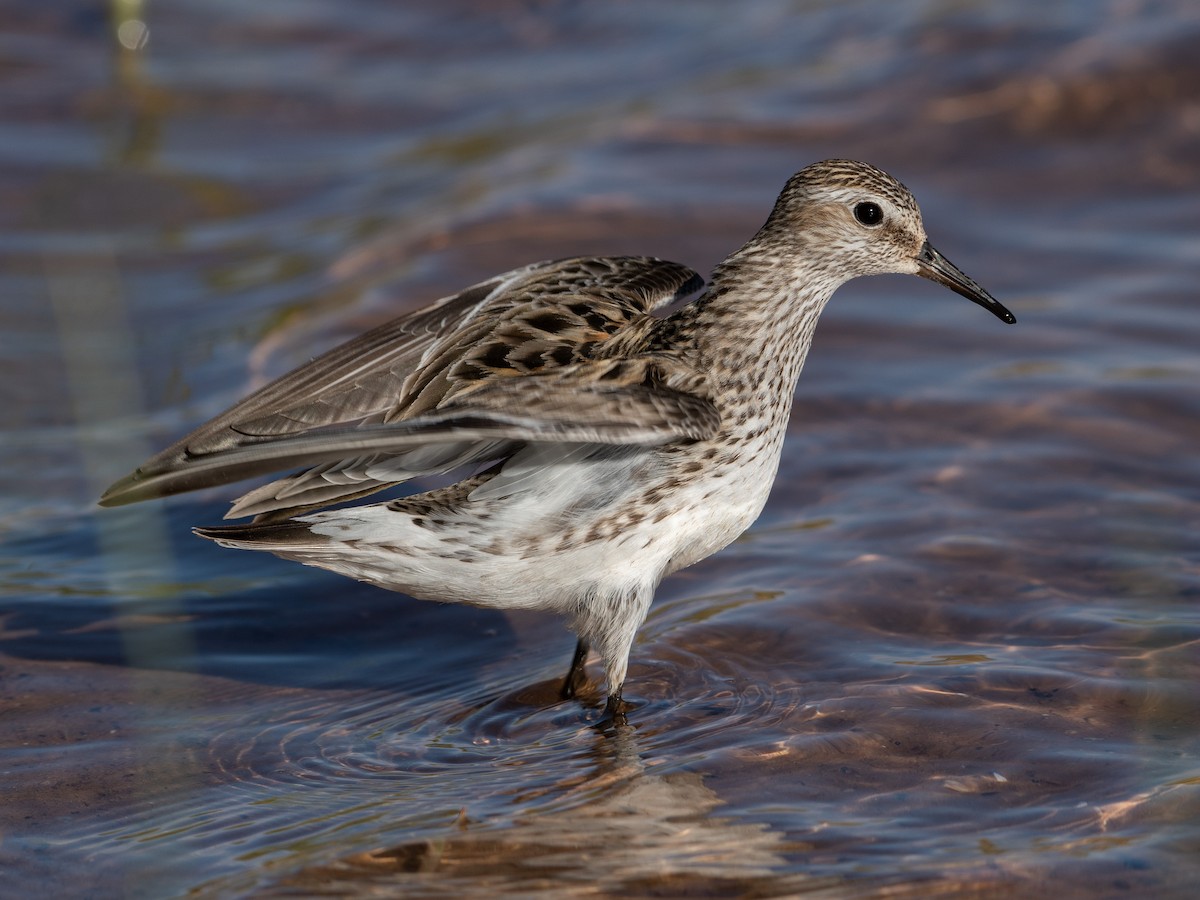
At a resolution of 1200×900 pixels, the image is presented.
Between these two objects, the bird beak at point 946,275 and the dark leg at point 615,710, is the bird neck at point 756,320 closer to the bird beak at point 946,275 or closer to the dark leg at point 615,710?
the bird beak at point 946,275

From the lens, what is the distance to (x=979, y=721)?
20.9 ft

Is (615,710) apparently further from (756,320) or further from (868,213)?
(868,213)

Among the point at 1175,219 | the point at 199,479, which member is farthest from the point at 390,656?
the point at 1175,219

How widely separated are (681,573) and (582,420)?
2.70 m

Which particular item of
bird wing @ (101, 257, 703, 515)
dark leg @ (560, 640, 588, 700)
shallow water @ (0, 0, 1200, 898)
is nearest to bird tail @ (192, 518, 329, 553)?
bird wing @ (101, 257, 703, 515)

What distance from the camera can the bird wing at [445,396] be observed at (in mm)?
4977

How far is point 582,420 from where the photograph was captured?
5.23 meters

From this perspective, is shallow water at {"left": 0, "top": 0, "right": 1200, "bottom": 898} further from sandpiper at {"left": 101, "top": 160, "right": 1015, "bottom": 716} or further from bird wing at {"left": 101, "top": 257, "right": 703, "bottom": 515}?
bird wing at {"left": 101, "top": 257, "right": 703, "bottom": 515}

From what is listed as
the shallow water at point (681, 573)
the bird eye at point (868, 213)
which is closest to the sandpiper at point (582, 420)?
the bird eye at point (868, 213)

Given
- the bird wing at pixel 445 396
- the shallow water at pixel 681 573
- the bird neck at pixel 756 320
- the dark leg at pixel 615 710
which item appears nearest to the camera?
the bird wing at pixel 445 396

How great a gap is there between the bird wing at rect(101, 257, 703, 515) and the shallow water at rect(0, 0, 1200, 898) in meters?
1.17

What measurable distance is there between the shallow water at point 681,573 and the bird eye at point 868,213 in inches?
66.3

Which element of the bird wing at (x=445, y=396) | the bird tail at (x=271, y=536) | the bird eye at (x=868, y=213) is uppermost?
the bird eye at (x=868, y=213)

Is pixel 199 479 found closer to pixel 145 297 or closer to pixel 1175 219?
pixel 145 297
